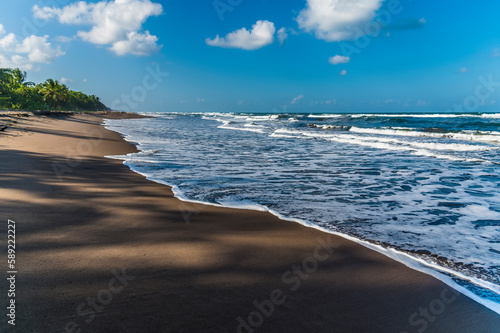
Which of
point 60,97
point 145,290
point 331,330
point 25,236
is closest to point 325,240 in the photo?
point 331,330

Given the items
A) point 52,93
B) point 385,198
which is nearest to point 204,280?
point 385,198

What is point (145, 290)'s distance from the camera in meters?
2.38

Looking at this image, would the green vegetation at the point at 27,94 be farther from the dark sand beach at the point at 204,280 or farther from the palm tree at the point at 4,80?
the dark sand beach at the point at 204,280

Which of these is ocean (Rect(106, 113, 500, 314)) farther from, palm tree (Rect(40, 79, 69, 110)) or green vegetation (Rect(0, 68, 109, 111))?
palm tree (Rect(40, 79, 69, 110))

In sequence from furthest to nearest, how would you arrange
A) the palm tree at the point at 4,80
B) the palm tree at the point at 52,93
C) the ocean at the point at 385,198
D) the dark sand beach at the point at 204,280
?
the palm tree at the point at 52,93
the palm tree at the point at 4,80
the ocean at the point at 385,198
the dark sand beach at the point at 204,280

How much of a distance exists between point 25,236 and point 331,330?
3370 mm

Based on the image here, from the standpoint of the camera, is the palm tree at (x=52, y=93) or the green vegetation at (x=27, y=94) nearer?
the green vegetation at (x=27, y=94)

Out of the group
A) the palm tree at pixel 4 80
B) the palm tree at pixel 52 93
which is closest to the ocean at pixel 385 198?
the palm tree at pixel 4 80

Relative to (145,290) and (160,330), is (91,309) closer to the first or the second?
(145,290)

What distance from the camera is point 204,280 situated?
2598 mm

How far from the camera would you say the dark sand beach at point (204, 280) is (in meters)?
2.08

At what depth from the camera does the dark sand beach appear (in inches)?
82.0

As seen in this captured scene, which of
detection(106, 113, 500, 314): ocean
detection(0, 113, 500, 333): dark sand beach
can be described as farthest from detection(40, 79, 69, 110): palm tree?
detection(0, 113, 500, 333): dark sand beach

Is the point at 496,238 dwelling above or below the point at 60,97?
below
